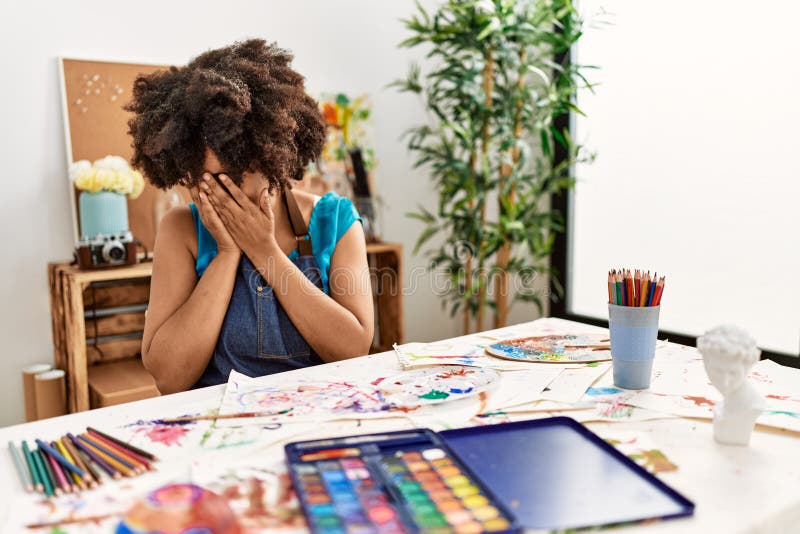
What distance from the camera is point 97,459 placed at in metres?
0.79

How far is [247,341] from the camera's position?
4.56 feet

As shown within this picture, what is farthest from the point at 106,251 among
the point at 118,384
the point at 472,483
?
the point at 472,483

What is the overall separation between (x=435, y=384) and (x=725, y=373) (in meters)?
0.43

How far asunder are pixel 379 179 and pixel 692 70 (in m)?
1.46

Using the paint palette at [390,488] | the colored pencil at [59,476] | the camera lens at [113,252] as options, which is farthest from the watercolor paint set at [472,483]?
the camera lens at [113,252]

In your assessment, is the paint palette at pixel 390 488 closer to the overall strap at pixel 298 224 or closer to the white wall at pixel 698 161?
the overall strap at pixel 298 224

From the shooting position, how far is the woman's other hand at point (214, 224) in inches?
54.8

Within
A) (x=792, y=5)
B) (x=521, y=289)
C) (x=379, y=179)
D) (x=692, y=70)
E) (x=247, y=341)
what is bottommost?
(x=521, y=289)

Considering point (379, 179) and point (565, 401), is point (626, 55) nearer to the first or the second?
point (379, 179)

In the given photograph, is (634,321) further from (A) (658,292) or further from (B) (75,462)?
(B) (75,462)

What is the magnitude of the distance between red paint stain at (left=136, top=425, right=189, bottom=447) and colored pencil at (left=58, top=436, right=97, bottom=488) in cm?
9

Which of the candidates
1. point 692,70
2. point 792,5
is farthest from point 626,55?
point 792,5

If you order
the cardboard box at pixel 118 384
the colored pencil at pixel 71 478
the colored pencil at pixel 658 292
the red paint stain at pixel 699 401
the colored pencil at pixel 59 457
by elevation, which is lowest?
the cardboard box at pixel 118 384

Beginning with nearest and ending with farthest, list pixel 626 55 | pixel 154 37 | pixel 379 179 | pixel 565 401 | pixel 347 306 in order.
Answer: pixel 565 401, pixel 347 306, pixel 154 37, pixel 626 55, pixel 379 179
